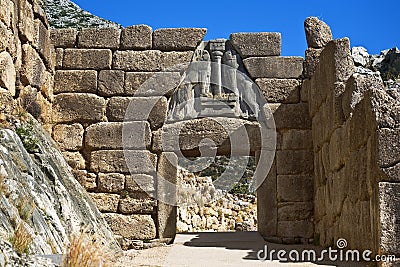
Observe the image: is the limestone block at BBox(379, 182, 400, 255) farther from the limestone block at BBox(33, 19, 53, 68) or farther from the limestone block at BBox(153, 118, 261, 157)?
the limestone block at BBox(33, 19, 53, 68)

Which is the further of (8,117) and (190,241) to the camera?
(190,241)

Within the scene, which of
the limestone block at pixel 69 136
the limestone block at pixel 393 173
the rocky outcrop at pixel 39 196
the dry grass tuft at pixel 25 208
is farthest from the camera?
the limestone block at pixel 69 136

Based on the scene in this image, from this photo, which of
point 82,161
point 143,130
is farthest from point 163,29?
point 82,161

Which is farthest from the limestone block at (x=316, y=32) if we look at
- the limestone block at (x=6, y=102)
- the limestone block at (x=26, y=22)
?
the limestone block at (x=6, y=102)

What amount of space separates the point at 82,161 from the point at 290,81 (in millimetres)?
3501

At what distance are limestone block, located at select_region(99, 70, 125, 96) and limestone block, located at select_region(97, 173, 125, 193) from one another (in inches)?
51.1

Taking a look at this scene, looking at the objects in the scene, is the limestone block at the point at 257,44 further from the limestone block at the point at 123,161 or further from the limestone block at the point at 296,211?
the limestone block at the point at 296,211

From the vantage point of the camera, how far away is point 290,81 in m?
9.78

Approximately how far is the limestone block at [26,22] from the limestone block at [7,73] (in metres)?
0.60

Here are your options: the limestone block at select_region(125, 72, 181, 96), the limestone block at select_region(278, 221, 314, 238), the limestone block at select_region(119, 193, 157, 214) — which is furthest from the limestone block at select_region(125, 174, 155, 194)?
the limestone block at select_region(278, 221, 314, 238)

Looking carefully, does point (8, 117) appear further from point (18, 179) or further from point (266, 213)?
point (266, 213)

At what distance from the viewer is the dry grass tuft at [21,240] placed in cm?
449

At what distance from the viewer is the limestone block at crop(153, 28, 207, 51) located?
973 cm

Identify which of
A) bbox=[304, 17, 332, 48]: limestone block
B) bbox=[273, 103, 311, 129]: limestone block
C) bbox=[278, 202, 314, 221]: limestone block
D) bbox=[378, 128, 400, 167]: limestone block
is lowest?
bbox=[278, 202, 314, 221]: limestone block
